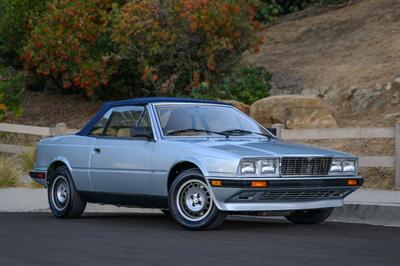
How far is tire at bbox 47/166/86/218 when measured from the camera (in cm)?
1346

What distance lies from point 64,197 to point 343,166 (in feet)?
12.2

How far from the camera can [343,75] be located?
2514 cm

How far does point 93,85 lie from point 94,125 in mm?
13355

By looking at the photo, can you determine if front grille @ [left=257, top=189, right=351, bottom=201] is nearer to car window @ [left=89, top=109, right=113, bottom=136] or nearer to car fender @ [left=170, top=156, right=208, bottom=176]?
car fender @ [left=170, top=156, right=208, bottom=176]

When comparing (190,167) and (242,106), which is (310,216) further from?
(242,106)

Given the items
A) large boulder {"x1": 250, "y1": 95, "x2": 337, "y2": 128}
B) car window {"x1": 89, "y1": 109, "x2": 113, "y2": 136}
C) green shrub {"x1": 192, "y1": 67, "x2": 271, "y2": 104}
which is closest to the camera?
car window {"x1": 89, "y1": 109, "x2": 113, "y2": 136}

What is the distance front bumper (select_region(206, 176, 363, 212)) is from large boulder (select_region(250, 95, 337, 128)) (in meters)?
9.20

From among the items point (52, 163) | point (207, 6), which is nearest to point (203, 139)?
point (52, 163)

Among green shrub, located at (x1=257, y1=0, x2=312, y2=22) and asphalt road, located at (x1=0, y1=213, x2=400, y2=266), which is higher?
green shrub, located at (x1=257, y1=0, x2=312, y2=22)

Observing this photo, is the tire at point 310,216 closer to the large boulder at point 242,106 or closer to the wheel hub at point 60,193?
the wheel hub at point 60,193

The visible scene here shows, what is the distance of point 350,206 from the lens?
537 inches

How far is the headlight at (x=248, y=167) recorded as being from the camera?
11.4 m

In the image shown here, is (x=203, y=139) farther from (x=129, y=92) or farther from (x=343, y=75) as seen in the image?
(x=129, y=92)

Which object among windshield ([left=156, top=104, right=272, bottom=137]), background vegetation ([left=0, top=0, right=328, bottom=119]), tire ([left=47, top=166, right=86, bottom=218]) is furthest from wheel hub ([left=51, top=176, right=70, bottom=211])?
background vegetation ([left=0, top=0, right=328, bottom=119])
